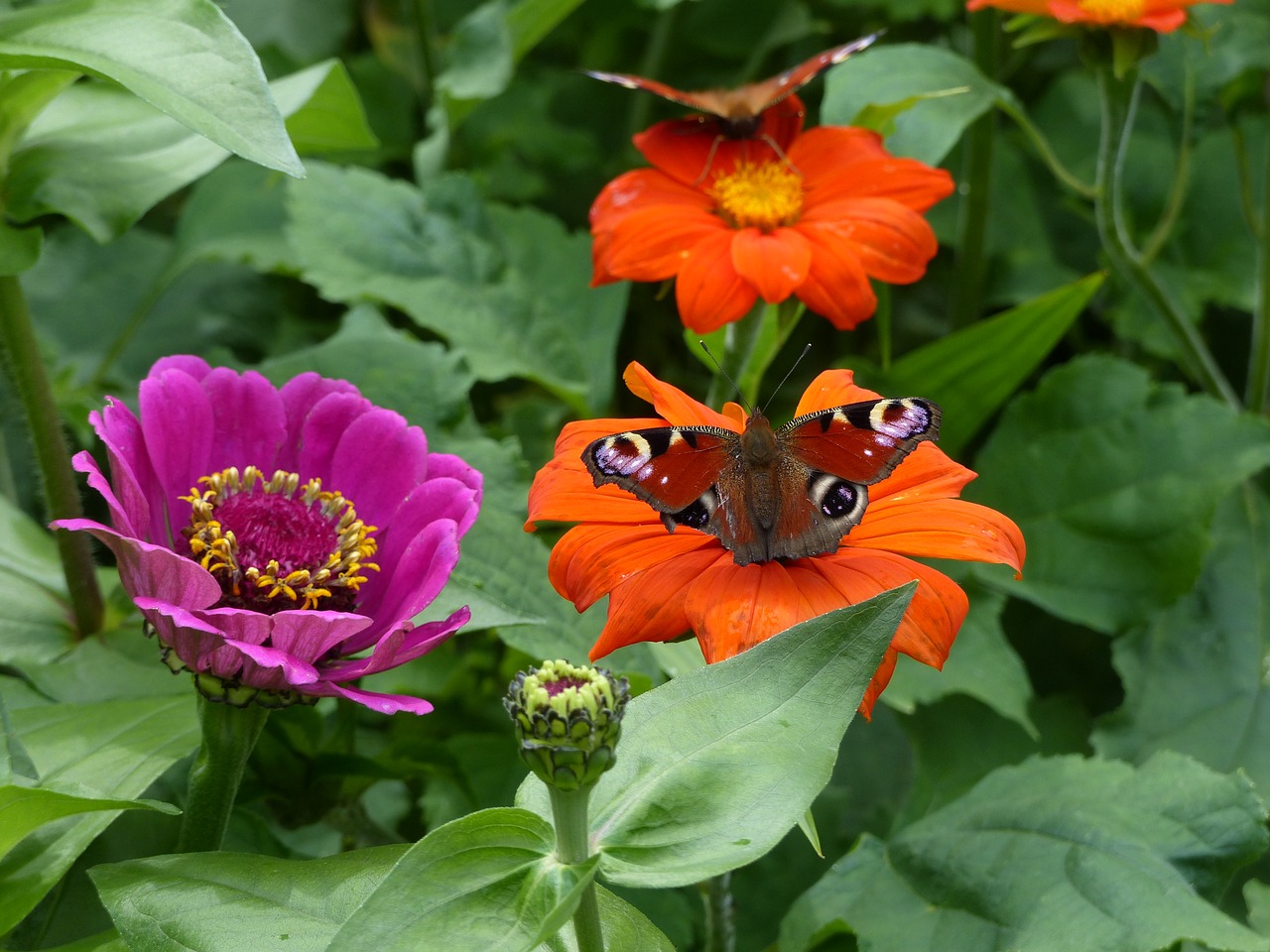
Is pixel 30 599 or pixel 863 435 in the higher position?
pixel 863 435

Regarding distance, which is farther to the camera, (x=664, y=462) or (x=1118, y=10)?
(x=1118, y=10)

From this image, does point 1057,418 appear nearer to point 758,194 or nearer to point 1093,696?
point 1093,696

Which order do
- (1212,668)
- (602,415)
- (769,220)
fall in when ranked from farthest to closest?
(602,415)
(1212,668)
(769,220)

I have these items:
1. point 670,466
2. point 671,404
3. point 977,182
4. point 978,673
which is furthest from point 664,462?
point 977,182

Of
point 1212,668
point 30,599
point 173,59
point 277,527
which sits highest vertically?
point 173,59

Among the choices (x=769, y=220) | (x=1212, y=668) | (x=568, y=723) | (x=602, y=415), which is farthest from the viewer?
(x=602, y=415)

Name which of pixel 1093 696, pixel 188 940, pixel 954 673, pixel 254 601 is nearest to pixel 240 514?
pixel 254 601

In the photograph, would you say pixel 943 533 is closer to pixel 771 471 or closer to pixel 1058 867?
pixel 771 471
